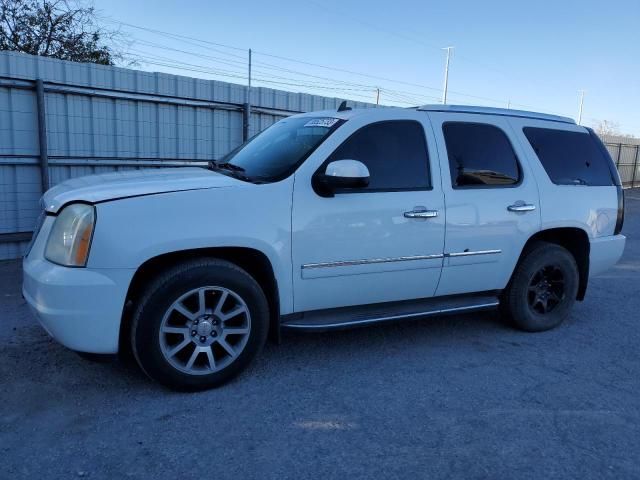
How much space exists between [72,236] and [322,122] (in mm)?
2006

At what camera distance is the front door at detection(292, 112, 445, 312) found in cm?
359

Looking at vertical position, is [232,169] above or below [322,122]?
below

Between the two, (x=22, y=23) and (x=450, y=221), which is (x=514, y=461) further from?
(x=22, y=23)

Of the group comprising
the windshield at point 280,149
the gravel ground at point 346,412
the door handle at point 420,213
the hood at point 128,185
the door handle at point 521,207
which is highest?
the windshield at point 280,149

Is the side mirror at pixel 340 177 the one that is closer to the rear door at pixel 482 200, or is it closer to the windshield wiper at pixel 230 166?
the windshield wiper at pixel 230 166

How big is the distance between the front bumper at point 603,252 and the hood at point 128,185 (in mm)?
3525

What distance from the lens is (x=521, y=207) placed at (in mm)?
4449

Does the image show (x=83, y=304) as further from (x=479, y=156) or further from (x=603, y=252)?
(x=603, y=252)

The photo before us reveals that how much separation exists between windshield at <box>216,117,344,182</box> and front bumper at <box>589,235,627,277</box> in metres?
2.86

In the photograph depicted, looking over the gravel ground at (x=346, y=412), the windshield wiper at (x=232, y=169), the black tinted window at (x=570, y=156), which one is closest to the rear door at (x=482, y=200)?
the black tinted window at (x=570, y=156)

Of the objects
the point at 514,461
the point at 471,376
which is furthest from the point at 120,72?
the point at 514,461

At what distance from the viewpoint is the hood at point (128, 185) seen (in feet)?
10.4

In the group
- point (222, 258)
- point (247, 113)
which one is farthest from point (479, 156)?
point (247, 113)

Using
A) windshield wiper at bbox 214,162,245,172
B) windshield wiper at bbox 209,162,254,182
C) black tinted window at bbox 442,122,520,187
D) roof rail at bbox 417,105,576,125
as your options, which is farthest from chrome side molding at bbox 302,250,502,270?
roof rail at bbox 417,105,576,125
